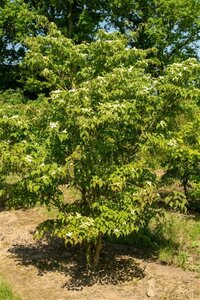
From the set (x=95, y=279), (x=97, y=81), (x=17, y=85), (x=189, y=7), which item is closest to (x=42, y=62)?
(x=97, y=81)

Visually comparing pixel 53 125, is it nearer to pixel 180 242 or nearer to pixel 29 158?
pixel 29 158

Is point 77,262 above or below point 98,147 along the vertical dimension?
below

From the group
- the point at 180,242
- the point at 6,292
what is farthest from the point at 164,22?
the point at 6,292

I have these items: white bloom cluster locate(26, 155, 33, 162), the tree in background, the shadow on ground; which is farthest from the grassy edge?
Result: the tree in background

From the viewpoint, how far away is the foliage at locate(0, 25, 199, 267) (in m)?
6.12

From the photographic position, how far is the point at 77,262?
25.2 feet

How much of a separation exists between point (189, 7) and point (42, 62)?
15.0 metres

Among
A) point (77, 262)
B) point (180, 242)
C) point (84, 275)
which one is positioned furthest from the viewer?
point (180, 242)

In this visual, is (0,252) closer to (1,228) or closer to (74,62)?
(1,228)

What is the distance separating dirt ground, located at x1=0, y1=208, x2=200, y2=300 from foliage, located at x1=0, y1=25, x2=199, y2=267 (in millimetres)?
459

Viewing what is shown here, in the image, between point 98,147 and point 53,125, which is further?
point 98,147

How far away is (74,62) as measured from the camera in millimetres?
8297

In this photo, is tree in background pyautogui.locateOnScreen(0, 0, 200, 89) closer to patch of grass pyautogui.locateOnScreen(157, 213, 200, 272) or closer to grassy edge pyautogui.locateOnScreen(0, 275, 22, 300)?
patch of grass pyautogui.locateOnScreen(157, 213, 200, 272)

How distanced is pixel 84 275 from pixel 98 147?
2140mm
